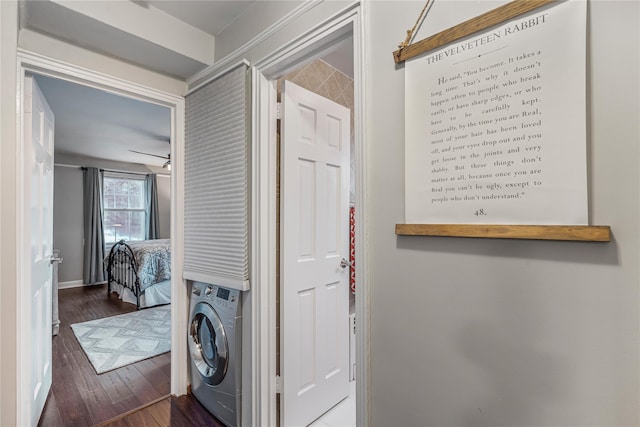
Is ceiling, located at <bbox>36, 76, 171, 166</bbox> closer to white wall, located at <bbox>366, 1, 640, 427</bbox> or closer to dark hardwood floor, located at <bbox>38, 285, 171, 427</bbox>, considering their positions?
dark hardwood floor, located at <bbox>38, 285, 171, 427</bbox>

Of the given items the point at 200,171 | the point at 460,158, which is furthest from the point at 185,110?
the point at 460,158

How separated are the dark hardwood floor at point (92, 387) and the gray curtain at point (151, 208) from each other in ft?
11.3

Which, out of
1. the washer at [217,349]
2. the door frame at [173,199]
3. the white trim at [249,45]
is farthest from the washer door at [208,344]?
the white trim at [249,45]

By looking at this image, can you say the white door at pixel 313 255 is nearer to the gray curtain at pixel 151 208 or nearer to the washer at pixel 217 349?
the washer at pixel 217 349

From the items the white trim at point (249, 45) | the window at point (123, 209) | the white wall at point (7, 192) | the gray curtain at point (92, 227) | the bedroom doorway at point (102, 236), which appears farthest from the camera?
the window at point (123, 209)

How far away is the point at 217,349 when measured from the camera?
1.91m

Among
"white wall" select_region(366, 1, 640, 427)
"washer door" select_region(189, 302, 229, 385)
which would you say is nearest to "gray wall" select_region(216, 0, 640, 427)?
"white wall" select_region(366, 1, 640, 427)

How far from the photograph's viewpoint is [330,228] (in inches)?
80.6

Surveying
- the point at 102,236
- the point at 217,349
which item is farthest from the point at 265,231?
the point at 102,236

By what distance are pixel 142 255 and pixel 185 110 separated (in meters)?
2.87

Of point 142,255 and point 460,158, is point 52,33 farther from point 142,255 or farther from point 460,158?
point 142,255

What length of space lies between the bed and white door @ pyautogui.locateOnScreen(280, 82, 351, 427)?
325 cm

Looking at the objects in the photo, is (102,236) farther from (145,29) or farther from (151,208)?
(145,29)

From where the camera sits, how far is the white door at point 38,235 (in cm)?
164
